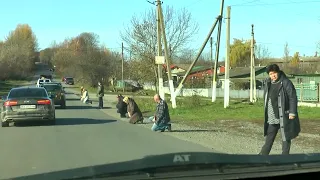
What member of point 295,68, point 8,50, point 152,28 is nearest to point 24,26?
point 8,50

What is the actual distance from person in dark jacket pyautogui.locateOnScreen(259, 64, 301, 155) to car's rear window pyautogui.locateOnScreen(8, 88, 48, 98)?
11.7 metres

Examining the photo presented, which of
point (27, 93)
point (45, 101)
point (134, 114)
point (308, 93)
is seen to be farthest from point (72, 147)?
point (308, 93)

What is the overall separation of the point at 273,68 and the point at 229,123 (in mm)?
11016

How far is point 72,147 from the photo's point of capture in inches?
447

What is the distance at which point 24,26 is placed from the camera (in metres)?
150

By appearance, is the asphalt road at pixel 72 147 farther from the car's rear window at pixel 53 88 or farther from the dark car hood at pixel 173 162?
the car's rear window at pixel 53 88

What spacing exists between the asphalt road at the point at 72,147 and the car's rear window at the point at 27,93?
5.06 feet

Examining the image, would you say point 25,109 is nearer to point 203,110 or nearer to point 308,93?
point 203,110

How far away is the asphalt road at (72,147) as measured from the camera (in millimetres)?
8828

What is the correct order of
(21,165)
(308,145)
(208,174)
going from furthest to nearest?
(308,145) < (21,165) < (208,174)

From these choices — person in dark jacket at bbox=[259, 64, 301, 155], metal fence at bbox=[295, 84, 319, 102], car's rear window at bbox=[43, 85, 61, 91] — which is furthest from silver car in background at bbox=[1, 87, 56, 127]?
metal fence at bbox=[295, 84, 319, 102]

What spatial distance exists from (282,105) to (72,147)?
214 inches

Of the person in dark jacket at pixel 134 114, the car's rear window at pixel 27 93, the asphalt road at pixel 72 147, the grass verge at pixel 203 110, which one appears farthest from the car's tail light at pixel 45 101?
the grass verge at pixel 203 110

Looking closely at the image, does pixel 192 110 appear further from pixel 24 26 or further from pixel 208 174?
pixel 24 26
